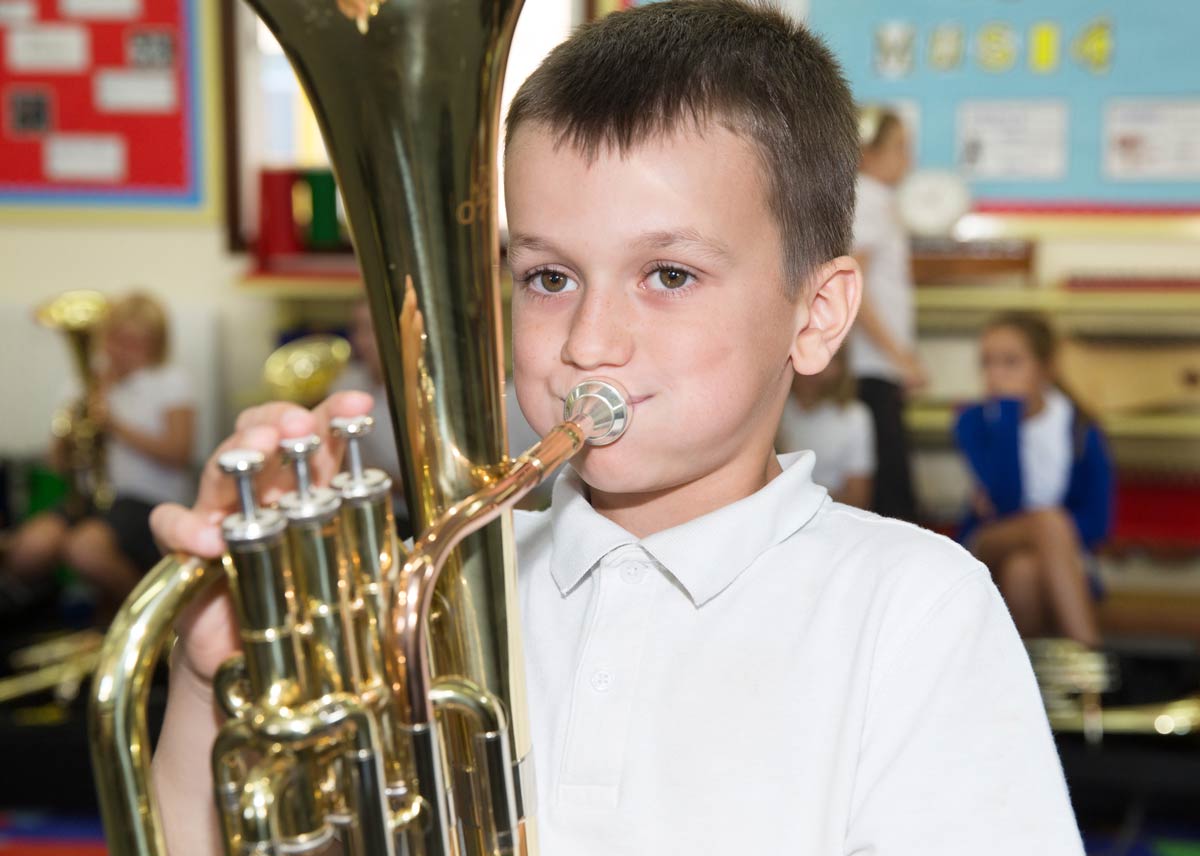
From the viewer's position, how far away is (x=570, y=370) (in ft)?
2.27

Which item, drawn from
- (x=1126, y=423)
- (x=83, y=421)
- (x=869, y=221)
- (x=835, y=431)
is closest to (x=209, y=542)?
(x=835, y=431)

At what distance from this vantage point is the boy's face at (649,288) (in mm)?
674

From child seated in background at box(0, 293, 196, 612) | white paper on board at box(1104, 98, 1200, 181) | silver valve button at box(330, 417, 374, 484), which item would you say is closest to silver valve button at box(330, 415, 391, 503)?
silver valve button at box(330, 417, 374, 484)

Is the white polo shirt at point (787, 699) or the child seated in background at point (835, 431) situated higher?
the white polo shirt at point (787, 699)

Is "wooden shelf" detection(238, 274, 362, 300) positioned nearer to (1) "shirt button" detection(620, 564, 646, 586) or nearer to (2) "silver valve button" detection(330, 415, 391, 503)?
(1) "shirt button" detection(620, 564, 646, 586)

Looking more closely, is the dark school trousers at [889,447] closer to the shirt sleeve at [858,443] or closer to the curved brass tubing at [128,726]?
the shirt sleeve at [858,443]

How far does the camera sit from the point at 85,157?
13.6ft

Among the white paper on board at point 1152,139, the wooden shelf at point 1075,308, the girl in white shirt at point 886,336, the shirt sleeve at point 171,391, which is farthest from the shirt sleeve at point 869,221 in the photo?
the shirt sleeve at point 171,391

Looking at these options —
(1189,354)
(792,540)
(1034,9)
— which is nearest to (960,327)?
(1189,354)

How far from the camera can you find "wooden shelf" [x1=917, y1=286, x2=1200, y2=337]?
3.50 m

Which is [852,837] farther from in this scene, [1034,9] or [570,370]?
[1034,9]

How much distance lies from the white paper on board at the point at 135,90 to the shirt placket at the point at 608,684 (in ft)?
12.2

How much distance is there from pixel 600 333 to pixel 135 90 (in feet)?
12.5

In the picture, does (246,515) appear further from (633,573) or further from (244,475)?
(633,573)
